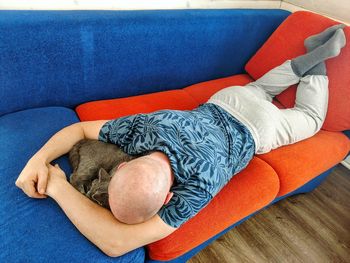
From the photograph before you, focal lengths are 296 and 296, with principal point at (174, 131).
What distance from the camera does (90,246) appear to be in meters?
0.87

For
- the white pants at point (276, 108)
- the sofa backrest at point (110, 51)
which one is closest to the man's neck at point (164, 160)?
the white pants at point (276, 108)

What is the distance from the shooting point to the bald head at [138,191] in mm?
787

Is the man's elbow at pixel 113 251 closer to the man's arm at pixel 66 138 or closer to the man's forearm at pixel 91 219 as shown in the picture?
the man's forearm at pixel 91 219

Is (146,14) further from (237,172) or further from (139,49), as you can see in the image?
(237,172)

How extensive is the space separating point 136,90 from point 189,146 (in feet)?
2.32

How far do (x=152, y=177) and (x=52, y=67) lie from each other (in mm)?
772

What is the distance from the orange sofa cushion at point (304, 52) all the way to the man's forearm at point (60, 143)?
1.16m

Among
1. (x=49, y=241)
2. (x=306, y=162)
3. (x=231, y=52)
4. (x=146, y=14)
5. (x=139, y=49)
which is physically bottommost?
(x=306, y=162)

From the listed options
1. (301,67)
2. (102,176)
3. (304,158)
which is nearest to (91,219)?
(102,176)

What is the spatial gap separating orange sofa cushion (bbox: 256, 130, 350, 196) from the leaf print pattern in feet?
0.53

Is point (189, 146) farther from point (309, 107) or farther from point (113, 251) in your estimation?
point (309, 107)

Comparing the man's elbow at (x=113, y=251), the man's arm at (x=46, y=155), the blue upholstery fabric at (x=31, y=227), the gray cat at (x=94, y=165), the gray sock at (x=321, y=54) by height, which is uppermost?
the gray sock at (x=321, y=54)

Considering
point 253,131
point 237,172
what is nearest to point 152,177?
point 237,172

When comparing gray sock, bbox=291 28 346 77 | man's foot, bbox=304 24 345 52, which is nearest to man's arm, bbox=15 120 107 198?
gray sock, bbox=291 28 346 77
